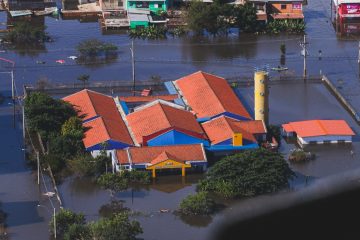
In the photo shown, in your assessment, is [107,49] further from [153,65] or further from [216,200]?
[216,200]

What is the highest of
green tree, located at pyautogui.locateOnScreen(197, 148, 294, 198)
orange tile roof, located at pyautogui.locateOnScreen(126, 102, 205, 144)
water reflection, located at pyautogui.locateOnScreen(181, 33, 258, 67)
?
water reflection, located at pyautogui.locateOnScreen(181, 33, 258, 67)

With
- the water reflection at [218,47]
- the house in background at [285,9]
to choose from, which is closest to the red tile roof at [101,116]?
the water reflection at [218,47]

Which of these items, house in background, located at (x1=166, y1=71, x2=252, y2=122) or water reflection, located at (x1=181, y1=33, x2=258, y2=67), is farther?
water reflection, located at (x1=181, y1=33, x2=258, y2=67)

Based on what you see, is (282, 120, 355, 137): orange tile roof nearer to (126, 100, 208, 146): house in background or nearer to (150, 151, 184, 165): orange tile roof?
(126, 100, 208, 146): house in background

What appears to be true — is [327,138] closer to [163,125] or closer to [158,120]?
[163,125]

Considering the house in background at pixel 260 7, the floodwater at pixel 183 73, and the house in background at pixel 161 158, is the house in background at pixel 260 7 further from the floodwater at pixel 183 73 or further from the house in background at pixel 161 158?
the house in background at pixel 161 158

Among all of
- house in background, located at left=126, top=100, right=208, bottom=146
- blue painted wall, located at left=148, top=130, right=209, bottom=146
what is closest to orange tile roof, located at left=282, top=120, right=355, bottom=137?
house in background, located at left=126, top=100, right=208, bottom=146
